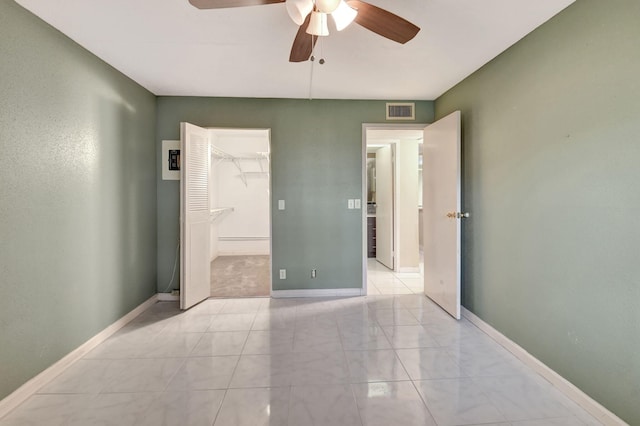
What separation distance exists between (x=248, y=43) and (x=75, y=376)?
8.65 ft

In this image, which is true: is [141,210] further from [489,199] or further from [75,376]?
[489,199]

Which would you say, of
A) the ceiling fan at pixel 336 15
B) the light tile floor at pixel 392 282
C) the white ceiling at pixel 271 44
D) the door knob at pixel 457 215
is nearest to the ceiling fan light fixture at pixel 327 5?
the ceiling fan at pixel 336 15

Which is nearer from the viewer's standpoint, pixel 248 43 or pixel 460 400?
pixel 460 400

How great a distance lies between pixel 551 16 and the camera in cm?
189

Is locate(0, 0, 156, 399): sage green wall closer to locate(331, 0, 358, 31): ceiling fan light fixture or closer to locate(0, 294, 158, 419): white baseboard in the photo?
locate(0, 294, 158, 419): white baseboard

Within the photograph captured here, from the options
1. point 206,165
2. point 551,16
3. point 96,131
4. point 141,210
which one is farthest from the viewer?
point 206,165

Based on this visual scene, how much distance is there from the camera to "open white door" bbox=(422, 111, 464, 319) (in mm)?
2793

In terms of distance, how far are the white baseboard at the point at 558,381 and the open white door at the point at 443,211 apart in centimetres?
43

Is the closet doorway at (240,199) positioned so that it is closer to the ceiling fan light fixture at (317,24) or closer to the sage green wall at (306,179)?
the sage green wall at (306,179)

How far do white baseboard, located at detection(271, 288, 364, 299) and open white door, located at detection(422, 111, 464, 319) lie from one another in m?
0.86

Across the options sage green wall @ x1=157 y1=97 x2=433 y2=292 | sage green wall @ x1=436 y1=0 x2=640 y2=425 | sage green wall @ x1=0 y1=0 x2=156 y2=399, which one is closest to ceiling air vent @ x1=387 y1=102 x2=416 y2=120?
sage green wall @ x1=157 y1=97 x2=433 y2=292

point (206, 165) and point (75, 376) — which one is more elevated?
point (206, 165)

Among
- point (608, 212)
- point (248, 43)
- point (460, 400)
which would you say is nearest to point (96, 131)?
point (248, 43)

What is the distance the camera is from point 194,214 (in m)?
3.22
